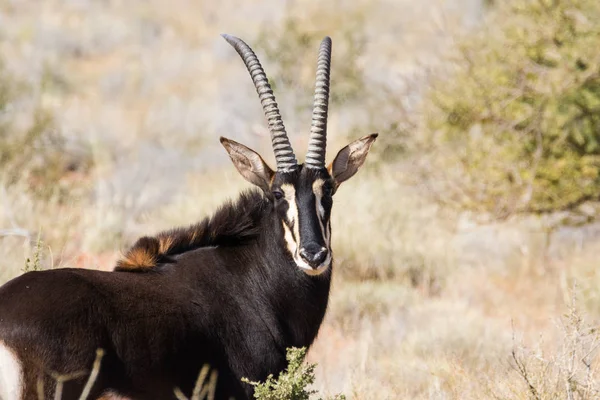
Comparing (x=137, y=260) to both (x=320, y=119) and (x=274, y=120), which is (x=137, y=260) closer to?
(x=274, y=120)

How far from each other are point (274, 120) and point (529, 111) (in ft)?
22.8

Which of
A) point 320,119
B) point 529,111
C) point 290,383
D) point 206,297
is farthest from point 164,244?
point 529,111

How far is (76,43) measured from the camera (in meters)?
34.9

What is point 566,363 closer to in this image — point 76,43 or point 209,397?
point 209,397

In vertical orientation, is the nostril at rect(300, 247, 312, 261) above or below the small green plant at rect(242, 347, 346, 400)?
above

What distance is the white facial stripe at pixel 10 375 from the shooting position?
456 cm

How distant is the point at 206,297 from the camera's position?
5.75 metres

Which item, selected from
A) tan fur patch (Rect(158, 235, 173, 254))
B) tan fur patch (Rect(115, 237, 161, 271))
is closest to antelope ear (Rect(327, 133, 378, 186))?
tan fur patch (Rect(158, 235, 173, 254))

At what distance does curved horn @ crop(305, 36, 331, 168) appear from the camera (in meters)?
6.30

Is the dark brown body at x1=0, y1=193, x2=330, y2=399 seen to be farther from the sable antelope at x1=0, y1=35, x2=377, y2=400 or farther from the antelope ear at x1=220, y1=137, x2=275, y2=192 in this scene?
the antelope ear at x1=220, y1=137, x2=275, y2=192

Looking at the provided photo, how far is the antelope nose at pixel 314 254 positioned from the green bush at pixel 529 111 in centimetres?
717

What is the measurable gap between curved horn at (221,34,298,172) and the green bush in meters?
6.23

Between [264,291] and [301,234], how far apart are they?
1.53 ft

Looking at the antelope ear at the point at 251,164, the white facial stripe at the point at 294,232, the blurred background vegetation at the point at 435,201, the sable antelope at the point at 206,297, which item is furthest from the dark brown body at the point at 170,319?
the blurred background vegetation at the point at 435,201
